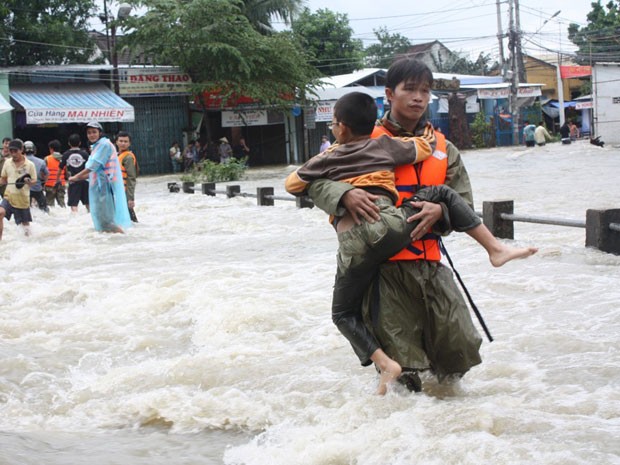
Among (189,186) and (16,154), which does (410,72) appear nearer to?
(16,154)

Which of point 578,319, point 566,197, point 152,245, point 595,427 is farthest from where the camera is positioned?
point 566,197

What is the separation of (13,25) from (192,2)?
637 cm

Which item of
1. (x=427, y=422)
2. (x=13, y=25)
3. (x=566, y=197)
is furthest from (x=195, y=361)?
(x=13, y=25)

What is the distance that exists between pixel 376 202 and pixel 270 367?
187cm

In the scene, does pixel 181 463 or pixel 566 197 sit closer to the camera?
pixel 181 463

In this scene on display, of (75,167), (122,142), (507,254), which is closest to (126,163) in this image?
(122,142)

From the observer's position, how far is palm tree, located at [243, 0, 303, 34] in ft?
116

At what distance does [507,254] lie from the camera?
153 inches

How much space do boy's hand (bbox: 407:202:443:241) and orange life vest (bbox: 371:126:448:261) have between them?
118 millimetres

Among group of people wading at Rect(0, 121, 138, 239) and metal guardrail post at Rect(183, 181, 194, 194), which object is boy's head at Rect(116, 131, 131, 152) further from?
Answer: metal guardrail post at Rect(183, 181, 194, 194)

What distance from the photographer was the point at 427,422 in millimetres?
3844

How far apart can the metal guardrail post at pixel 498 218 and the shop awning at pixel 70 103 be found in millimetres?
21497

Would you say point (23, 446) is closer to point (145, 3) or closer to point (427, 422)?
point (427, 422)

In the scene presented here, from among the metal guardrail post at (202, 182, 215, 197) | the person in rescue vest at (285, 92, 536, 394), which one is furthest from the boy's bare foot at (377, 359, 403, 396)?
the metal guardrail post at (202, 182, 215, 197)
